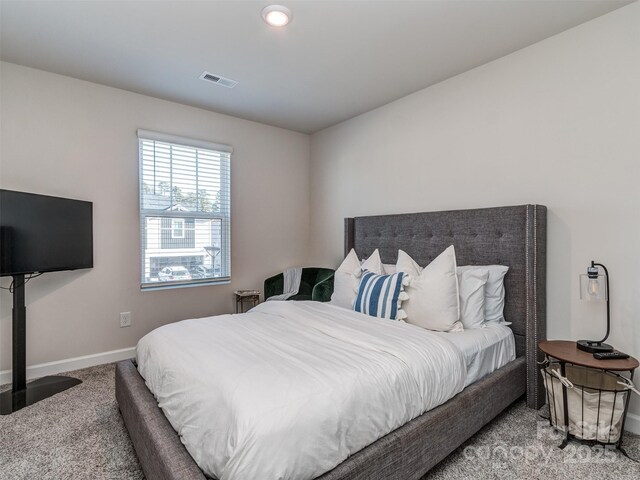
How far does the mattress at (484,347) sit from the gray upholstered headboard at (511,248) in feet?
0.47

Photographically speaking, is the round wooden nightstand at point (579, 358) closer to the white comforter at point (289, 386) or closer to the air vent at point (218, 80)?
the white comforter at point (289, 386)

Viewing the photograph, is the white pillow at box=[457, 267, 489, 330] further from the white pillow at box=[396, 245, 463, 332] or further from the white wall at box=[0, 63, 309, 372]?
the white wall at box=[0, 63, 309, 372]

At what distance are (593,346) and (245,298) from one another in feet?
9.96

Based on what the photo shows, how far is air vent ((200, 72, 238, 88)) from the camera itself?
281 centimetres

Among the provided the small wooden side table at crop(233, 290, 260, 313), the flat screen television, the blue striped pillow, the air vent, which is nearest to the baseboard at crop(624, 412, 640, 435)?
the blue striped pillow

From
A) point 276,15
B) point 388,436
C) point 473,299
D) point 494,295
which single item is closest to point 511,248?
point 494,295

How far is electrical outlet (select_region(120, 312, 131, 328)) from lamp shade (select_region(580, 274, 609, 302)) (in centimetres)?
366

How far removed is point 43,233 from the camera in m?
2.54

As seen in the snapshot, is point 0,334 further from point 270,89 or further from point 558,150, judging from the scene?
point 558,150

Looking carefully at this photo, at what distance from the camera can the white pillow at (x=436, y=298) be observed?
2.21m

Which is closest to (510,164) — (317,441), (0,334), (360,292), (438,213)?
(438,213)

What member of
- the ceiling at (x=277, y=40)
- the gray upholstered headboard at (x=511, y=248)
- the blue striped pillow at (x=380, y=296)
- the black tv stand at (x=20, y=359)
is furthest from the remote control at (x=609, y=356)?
the black tv stand at (x=20, y=359)

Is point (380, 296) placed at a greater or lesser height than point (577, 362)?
greater

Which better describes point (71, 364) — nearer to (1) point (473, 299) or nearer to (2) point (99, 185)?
(2) point (99, 185)
